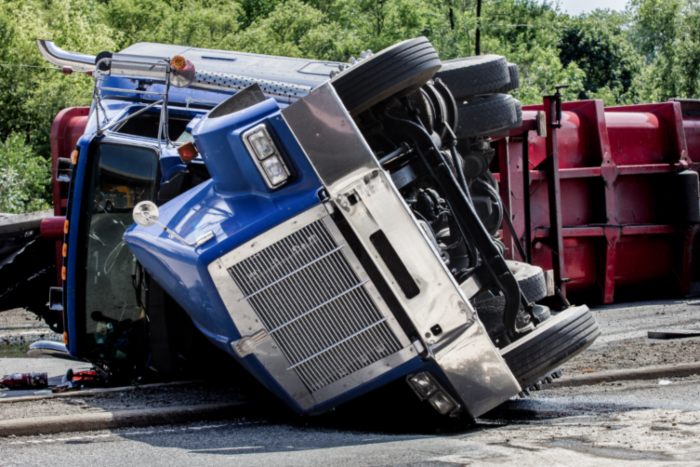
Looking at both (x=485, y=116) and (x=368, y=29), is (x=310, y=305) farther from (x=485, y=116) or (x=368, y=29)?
(x=368, y=29)

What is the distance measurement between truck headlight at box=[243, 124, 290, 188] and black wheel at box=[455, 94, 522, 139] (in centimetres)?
200

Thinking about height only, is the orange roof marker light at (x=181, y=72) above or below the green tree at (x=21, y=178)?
above

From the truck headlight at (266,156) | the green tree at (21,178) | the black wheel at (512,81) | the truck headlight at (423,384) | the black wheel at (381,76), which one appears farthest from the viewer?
the green tree at (21,178)

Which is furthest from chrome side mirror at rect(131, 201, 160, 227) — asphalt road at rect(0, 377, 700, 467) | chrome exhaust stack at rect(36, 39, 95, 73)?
chrome exhaust stack at rect(36, 39, 95, 73)

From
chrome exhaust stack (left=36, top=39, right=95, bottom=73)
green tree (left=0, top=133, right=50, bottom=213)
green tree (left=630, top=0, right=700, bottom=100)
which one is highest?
chrome exhaust stack (left=36, top=39, right=95, bottom=73)

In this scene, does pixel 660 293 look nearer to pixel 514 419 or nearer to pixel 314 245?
pixel 514 419

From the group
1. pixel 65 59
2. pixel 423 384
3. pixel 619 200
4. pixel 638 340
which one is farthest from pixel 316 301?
pixel 619 200

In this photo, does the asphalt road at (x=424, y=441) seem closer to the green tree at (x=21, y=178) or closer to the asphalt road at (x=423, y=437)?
the asphalt road at (x=423, y=437)

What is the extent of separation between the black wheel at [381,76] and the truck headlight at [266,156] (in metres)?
0.53

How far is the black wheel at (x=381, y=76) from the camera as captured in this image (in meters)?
6.97

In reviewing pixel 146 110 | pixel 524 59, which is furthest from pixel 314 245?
pixel 524 59

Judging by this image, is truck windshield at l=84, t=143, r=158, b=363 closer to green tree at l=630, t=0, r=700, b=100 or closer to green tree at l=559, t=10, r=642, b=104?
green tree at l=630, t=0, r=700, b=100

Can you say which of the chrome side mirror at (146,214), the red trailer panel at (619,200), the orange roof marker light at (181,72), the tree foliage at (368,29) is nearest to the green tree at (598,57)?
the tree foliage at (368,29)

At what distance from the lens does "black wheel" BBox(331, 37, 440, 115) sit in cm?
697
